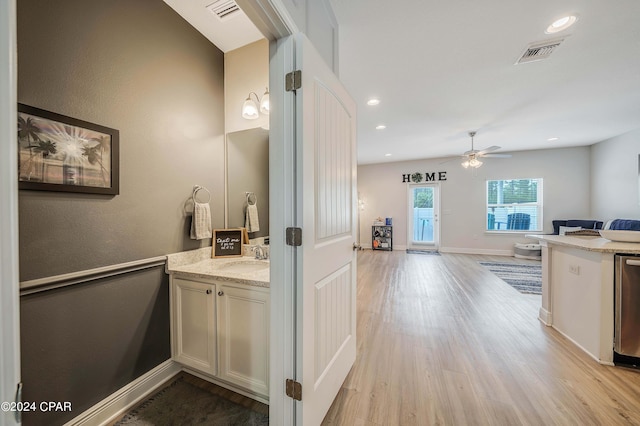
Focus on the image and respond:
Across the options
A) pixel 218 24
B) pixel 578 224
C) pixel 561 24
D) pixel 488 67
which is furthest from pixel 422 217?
pixel 218 24

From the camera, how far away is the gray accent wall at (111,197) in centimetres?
119

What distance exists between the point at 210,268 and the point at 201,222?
42cm

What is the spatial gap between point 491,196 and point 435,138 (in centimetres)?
288

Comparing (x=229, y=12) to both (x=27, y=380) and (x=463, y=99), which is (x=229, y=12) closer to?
(x=27, y=380)

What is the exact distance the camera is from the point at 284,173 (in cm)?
116

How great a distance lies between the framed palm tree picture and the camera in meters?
1.15

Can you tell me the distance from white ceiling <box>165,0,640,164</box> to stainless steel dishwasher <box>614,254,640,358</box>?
1.93 metres

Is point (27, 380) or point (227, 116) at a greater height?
point (227, 116)

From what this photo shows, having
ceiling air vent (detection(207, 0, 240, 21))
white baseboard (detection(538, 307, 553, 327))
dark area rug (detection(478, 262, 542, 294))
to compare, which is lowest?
dark area rug (detection(478, 262, 542, 294))

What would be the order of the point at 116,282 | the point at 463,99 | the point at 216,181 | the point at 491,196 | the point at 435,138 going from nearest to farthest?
the point at 116,282 → the point at 216,181 → the point at 463,99 → the point at 435,138 → the point at 491,196

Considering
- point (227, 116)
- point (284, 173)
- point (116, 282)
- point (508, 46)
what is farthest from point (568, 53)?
point (116, 282)

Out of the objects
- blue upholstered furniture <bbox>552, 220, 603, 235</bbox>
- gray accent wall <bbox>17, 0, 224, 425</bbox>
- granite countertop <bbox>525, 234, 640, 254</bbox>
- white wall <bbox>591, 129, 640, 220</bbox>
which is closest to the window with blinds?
blue upholstered furniture <bbox>552, 220, 603, 235</bbox>

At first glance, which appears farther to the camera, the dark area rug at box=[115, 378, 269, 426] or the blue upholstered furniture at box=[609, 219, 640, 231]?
the blue upholstered furniture at box=[609, 219, 640, 231]

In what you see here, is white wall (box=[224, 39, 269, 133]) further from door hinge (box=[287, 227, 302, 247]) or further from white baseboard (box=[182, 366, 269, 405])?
white baseboard (box=[182, 366, 269, 405])
